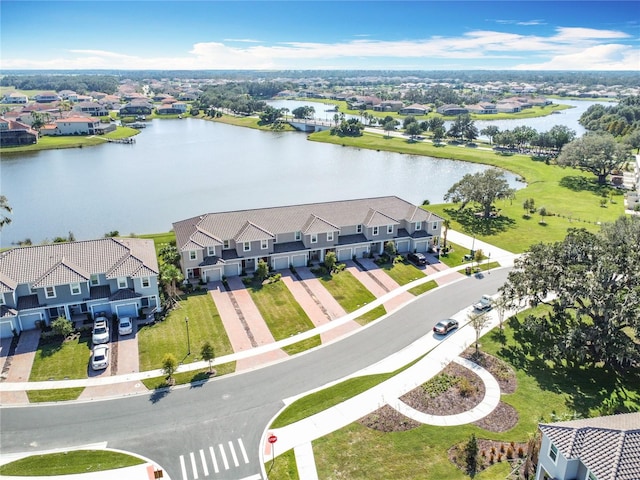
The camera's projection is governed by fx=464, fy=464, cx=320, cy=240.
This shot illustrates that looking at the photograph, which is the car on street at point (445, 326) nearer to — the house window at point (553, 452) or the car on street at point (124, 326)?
the house window at point (553, 452)

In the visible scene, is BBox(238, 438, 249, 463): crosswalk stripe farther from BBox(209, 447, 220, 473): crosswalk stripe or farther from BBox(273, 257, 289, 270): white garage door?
BBox(273, 257, 289, 270): white garage door

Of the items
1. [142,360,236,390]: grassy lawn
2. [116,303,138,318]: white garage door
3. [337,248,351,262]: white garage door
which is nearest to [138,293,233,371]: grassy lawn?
[142,360,236,390]: grassy lawn

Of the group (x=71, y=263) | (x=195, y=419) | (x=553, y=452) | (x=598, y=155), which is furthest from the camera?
(x=598, y=155)

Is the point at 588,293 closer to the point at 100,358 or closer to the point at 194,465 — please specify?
the point at 194,465

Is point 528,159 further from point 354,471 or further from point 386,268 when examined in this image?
point 354,471

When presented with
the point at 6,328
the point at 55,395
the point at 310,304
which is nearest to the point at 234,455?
the point at 55,395

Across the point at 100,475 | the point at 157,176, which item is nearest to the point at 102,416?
the point at 100,475
